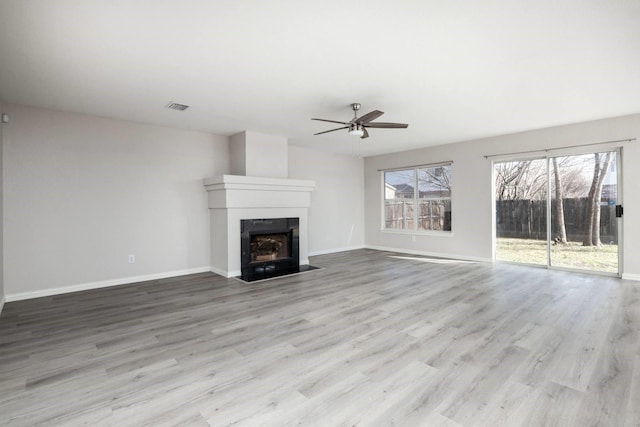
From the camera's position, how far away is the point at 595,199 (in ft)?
16.2

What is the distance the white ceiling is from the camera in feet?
6.98

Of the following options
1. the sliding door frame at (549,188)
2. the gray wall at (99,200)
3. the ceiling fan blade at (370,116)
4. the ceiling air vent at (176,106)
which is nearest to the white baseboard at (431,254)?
the sliding door frame at (549,188)

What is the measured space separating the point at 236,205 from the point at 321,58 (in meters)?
2.95

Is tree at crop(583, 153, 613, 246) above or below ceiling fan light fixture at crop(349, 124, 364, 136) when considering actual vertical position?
below

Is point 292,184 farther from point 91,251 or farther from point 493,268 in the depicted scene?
point 493,268

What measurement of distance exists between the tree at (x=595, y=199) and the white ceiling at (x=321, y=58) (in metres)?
0.77

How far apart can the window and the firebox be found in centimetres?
303

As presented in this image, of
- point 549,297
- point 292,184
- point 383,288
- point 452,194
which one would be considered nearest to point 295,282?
point 383,288

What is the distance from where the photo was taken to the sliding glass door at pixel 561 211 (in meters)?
4.85

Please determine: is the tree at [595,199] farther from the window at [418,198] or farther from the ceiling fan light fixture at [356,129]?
the ceiling fan light fixture at [356,129]

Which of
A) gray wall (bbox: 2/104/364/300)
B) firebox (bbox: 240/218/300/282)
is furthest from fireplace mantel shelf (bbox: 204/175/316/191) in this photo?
firebox (bbox: 240/218/300/282)

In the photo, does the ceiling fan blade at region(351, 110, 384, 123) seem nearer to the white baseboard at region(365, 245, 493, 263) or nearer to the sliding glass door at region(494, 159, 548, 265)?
the sliding glass door at region(494, 159, 548, 265)

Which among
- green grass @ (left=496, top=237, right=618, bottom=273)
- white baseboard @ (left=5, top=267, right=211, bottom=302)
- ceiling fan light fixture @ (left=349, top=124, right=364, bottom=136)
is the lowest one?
white baseboard @ (left=5, top=267, right=211, bottom=302)

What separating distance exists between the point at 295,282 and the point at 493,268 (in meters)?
3.55
